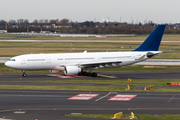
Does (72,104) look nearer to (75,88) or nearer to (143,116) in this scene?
(143,116)

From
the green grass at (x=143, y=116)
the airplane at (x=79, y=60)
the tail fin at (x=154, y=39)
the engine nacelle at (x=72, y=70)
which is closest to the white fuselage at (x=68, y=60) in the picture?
the airplane at (x=79, y=60)

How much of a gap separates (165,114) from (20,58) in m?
30.5

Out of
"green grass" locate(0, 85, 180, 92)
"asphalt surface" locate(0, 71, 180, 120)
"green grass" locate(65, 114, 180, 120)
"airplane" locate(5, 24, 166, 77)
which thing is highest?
"airplane" locate(5, 24, 166, 77)

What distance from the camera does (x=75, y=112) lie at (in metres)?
25.3

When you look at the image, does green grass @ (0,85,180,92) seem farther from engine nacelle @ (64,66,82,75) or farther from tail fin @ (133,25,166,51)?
tail fin @ (133,25,166,51)

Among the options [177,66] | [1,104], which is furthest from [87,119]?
[177,66]

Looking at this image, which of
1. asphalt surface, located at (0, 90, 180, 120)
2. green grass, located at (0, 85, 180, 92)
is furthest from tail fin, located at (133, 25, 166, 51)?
asphalt surface, located at (0, 90, 180, 120)

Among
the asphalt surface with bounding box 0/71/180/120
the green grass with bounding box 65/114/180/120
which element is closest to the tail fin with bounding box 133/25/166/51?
the asphalt surface with bounding box 0/71/180/120

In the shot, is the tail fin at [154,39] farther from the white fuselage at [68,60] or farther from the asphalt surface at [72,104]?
the asphalt surface at [72,104]

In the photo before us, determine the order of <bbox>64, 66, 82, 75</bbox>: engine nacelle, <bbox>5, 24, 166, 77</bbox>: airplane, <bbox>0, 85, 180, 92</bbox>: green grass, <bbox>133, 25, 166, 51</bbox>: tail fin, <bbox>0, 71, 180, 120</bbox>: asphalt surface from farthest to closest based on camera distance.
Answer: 1. <bbox>133, 25, 166, 51</bbox>: tail fin
2. <bbox>5, 24, 166, 77</bbox>: airplane
3. <bbox>64, 66, 82, 75</bbox>: engine nacelle
4. <bbox>0, 85, 180, 92</bbox>: green grass
5. <bbox>0, 71, 180, 120</bbox>: asphalt surface

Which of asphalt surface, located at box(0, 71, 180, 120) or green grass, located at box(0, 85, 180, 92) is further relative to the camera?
green grass, located at box(0, 85, 180, 92)

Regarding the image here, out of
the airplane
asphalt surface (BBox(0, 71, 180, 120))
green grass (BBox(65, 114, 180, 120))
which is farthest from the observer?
the airplane

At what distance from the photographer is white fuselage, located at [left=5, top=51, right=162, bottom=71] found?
47.3 m

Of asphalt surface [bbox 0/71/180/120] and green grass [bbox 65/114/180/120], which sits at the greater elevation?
green grass [bbox 65/114/180/120]
